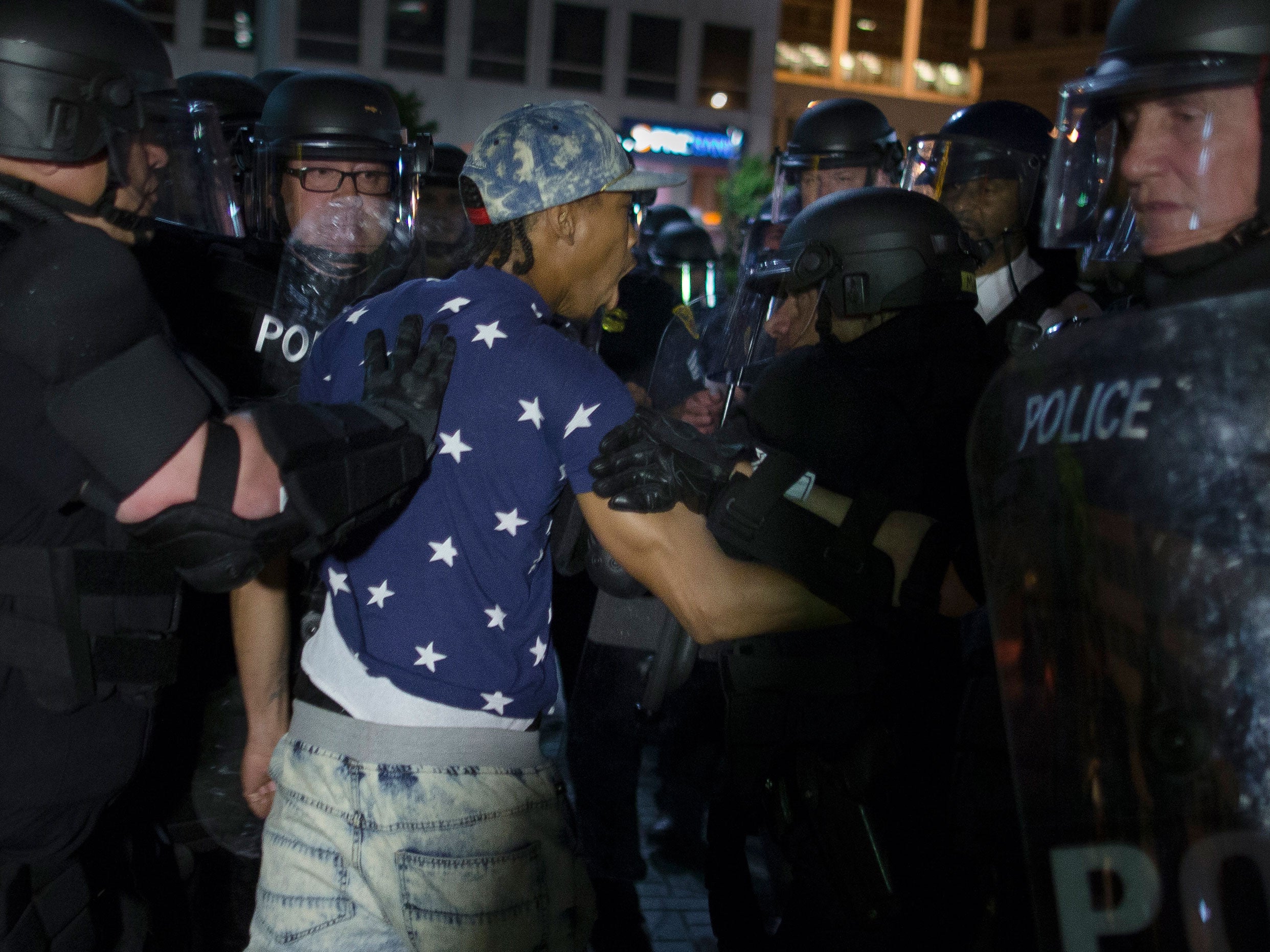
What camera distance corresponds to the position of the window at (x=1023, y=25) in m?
42.4

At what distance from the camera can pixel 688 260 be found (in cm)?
787

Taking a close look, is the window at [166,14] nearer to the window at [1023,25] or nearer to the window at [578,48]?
the window at [578,48]

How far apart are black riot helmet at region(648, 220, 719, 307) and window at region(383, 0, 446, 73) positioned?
23462 mm

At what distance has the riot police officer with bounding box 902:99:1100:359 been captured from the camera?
4.14 meters

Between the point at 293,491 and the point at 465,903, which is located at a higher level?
the point at 293,491

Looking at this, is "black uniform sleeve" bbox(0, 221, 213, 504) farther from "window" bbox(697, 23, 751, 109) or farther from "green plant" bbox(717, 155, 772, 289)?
"window" bbox(697, 23, 751, 109)

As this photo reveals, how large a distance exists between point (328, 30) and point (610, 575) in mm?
29018

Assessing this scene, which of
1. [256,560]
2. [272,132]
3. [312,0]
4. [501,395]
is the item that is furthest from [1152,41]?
[312,0]

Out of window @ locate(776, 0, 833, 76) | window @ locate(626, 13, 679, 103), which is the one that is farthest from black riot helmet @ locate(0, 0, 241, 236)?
window @ locate(776, 0, 833, 76)

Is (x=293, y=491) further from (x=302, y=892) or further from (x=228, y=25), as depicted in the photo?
(x=228, y=25)

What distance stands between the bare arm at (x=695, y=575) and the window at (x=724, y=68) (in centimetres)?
3183

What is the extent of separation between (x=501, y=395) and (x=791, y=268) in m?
1.21

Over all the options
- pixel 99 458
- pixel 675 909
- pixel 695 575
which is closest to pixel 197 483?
pixel 99 458

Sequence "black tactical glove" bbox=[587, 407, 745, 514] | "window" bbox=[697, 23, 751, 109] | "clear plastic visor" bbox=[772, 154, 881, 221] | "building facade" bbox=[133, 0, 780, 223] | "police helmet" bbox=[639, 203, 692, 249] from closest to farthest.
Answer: "black tactical glove" bbox=[587, 407, 745, 514] → "clear plastic visor" bbox=[772, 154, 881, 221] → "police helmet" bbox=[639, 203, 692, 249] → "building facade" bbox=[133, 0, 780, 223] → "window" bbox=[697, 23, 751, 109]
